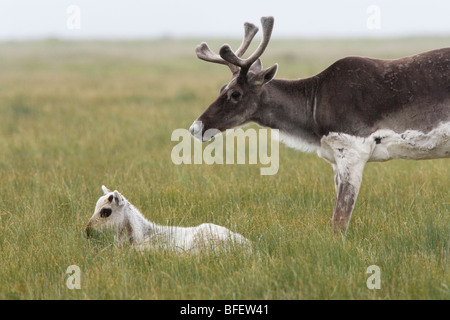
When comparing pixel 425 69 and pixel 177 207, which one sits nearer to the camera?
pixel 425 69

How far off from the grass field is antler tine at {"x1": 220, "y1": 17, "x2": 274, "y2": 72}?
176 cm

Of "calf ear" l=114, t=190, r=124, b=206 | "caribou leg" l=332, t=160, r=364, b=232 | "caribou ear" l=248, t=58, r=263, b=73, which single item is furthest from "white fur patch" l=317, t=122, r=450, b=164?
"calf ear" l=114, t=190, r=124, b=206

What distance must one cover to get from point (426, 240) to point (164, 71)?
94.8 ft

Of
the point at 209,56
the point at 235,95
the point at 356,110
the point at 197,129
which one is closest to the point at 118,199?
the point at 197,129

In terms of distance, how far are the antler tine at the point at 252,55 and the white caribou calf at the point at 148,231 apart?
72.0 inches

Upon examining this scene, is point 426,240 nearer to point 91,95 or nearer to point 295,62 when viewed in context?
point 91,95

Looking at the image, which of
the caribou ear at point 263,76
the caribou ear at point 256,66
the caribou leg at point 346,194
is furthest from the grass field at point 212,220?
the caribou ear at point 256,66

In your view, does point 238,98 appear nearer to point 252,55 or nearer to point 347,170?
point 252,55

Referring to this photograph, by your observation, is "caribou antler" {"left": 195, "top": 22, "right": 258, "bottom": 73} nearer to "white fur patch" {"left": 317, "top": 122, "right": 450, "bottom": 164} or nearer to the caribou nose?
the caribou nose

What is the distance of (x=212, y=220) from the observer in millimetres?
7605

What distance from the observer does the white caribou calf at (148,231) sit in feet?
20.7

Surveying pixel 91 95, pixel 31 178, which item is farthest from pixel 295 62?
pixel 31 178

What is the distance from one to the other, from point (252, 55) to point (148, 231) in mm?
2258

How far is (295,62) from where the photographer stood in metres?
39.5
